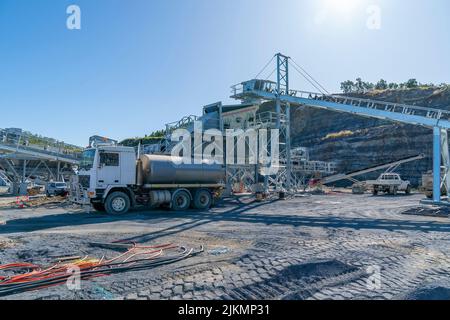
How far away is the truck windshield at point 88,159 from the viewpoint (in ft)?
55.6

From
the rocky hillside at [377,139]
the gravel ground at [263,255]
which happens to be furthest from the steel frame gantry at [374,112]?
the rocky hillside at [377,139]

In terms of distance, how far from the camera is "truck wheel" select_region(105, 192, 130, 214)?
17.1 meters

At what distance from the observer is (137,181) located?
60.3 ft

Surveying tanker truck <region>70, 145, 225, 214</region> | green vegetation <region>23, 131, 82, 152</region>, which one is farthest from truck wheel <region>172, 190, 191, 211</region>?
green vegetation <region>23, 131, 82, 152</region>

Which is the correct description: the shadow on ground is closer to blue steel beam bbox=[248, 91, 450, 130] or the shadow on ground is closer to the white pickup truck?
blue steel beam bbox=[248, 91, 450, 130]

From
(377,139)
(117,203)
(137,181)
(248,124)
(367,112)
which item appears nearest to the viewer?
(117,203)

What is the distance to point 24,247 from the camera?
907 centimetres

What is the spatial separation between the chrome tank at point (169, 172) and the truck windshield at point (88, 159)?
2.49 m

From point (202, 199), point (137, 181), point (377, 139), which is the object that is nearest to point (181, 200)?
point (202, 199)

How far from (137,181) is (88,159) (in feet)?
8.84

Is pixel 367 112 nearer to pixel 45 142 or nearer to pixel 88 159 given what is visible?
pixel 88 159

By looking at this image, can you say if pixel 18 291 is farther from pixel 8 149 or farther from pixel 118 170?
pixel 8 149
